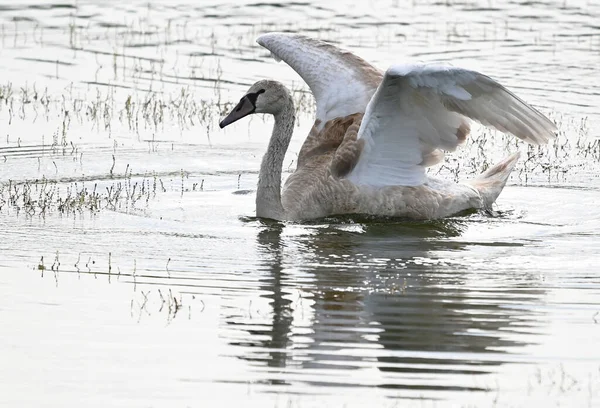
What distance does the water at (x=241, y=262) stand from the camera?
6391 millimetres

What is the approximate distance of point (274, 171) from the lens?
37.0 feet

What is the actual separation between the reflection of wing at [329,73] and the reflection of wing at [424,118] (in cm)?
88

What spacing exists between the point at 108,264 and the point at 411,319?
7.81ft

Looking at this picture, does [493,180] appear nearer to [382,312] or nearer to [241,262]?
[241,262]

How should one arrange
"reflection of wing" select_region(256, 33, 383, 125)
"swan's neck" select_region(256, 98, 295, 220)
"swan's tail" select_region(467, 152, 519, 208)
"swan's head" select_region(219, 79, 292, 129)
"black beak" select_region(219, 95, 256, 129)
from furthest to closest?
1. "reflection of wing" select_region(256, 33, 383, 125)
2. "swan's tail" select_region(467, 152, 519, 208)
3. "swan's head" select_region(219, 79, 292, 129)
4. "black beak" select_region(219, 95, 256, 129)
5. "swan's neck" select_region(256, 98, 295, 220)

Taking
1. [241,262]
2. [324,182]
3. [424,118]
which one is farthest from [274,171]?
[241,262]

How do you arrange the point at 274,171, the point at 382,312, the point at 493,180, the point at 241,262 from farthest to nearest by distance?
the point at 493,180 → the point at 274,171 → the point at 241,262 → the point at 382,312

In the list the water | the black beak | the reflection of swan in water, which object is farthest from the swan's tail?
the black beak

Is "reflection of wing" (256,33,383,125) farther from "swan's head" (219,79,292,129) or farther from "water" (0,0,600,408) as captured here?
"water" (0,0,600,408)

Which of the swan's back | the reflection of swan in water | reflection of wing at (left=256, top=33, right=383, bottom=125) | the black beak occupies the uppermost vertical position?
reflection of wing at (left=256, top=33, right=383, bottom=125)

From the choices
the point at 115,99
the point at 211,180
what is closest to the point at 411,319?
the point at 211,180

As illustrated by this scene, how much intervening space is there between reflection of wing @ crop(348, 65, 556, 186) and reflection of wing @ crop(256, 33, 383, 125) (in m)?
0.88

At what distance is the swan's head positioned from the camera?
11.4 meters

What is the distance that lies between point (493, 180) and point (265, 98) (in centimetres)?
227
